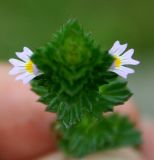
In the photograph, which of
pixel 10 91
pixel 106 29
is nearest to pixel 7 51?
pixel 106 29

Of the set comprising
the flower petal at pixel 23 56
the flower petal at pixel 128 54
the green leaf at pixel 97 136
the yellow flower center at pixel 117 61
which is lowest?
the green leaf at pixel 97 136

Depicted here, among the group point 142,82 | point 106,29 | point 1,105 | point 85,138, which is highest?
point 106,29

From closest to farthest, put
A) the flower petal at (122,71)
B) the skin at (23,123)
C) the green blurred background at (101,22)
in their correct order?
the flower petal at (122,71) < the skin at (23,123) < the green blurred background at (101,22)

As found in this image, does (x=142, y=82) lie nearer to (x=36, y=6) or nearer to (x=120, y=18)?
(x=120, y=18)

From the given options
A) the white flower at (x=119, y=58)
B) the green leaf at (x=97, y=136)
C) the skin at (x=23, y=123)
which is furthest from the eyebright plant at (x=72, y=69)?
the skin at (x=23, y=123)

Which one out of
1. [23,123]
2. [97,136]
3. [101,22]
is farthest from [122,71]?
[101,22]

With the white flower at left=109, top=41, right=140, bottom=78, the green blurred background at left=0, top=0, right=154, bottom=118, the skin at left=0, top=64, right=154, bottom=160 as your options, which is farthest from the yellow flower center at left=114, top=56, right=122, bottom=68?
the green blurred background at left=0, top=0, right=154, bottom=118

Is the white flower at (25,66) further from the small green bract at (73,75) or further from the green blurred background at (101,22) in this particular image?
the green blurred background at (101,22)
